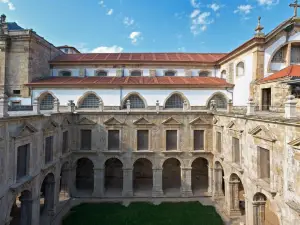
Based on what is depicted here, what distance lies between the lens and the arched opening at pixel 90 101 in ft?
85.4

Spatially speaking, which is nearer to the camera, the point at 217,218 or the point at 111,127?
the point at 217,218

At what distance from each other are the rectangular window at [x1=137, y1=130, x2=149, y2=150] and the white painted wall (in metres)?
4.51

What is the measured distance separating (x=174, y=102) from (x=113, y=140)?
8.96 metres

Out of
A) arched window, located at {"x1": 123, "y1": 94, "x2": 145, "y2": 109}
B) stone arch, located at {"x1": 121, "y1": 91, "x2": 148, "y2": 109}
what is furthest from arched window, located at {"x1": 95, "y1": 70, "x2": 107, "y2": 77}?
arched window, located at {"x1": 123, "y1": 94, "x2": 145, "y2": 109}

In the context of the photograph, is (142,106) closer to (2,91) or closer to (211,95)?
(211,95)

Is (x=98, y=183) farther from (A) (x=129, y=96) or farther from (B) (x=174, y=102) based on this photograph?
(B) (x=174, y=102)

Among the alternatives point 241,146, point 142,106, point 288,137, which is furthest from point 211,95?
point 288,137

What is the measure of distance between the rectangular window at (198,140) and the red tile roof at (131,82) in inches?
238

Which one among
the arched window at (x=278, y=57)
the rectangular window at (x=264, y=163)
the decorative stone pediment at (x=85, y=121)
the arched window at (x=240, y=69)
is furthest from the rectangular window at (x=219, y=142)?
the decorative stone pediment at (x=85, y=121)

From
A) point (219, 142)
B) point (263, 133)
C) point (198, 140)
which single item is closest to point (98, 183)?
point (198, 140)

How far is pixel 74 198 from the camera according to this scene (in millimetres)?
22469

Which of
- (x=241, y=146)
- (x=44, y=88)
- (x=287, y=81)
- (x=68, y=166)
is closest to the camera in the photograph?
(x=241, y=146)

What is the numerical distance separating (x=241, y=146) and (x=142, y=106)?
13301 millimetres

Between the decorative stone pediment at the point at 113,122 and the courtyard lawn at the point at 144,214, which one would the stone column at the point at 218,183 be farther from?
the decorative stone pediment at the point at 113,122
